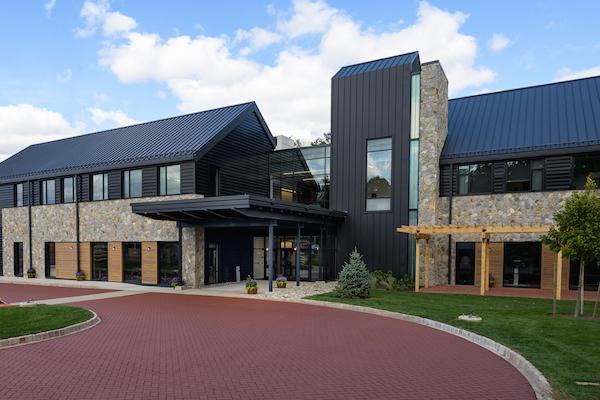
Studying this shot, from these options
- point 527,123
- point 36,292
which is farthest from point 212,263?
point 527,123

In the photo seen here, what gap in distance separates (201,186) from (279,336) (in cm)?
1223

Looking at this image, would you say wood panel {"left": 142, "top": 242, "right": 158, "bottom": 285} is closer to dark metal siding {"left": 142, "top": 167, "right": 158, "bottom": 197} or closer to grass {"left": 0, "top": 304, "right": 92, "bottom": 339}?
dark metal siding {"left": 142, "top": 167, "right": 158, "bottom": 197}

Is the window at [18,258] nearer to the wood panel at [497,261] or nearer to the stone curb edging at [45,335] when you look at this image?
the stone curb edging at [45,335]

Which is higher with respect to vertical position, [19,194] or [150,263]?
[19,194]

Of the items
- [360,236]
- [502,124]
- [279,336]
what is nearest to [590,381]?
[279,336]

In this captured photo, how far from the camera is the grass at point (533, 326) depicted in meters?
6.96

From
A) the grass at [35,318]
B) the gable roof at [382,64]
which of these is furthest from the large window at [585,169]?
the grass at [35,318]

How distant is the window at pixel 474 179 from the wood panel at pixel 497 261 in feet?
8.61

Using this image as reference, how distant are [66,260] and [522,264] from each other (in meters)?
25.1

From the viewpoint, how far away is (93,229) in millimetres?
23906

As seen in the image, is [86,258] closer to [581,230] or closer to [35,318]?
[35,318]

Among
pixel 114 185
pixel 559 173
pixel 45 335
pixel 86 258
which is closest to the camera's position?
pixel 45 335

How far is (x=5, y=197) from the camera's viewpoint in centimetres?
2942

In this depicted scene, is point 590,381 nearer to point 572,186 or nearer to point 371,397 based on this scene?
point 371,397
